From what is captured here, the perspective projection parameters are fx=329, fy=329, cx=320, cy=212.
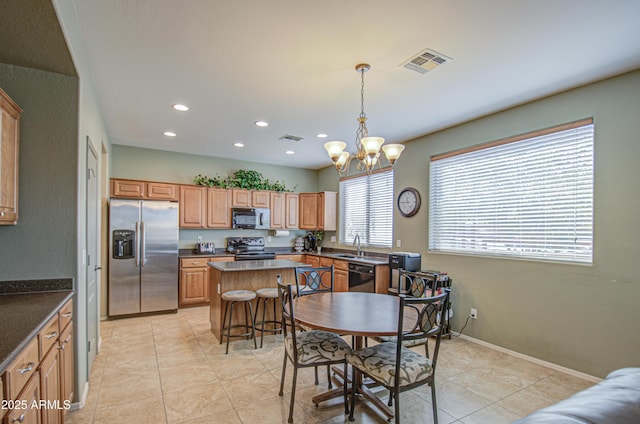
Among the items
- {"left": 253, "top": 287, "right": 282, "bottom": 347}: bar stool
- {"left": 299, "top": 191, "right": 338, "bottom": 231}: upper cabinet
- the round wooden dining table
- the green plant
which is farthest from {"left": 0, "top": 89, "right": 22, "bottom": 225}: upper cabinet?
{"left": 299, "top": 191, "right": 338, "bottom": 231}: upper cabinet

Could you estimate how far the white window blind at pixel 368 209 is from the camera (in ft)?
18.1

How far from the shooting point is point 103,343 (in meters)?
3.81

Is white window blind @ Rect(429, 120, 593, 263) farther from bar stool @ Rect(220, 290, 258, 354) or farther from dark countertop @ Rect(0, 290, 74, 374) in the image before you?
dark countertop @ Rect(0, 290, 74, 374)

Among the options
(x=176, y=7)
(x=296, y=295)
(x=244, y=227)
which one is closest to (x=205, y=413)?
(x=296, y=295)

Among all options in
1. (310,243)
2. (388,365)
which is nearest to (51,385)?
(388,365)

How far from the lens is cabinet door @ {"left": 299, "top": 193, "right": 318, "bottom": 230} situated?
693 cm

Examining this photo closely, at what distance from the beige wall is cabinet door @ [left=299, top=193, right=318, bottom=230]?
348 centimetres

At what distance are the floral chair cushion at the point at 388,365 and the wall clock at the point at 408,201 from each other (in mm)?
2819

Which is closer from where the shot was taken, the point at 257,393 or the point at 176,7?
the point at 176,7

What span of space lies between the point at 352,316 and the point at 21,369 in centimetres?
176

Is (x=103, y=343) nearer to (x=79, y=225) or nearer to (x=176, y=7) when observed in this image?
(x=79, y=225)

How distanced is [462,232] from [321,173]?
12.7ft

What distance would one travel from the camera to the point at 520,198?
142 inches

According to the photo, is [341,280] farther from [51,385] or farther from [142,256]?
[51,385]
